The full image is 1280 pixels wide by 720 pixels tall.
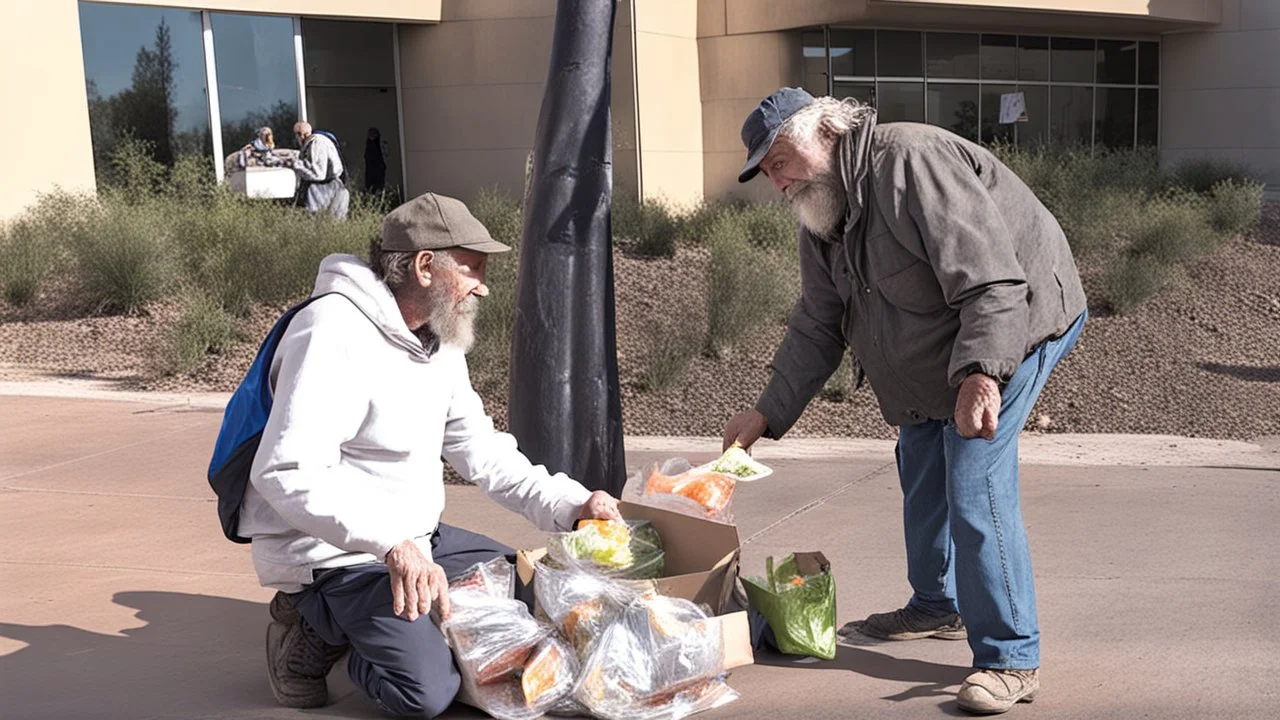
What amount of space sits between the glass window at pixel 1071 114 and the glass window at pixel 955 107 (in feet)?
6.45

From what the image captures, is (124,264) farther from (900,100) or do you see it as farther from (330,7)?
(900,100)

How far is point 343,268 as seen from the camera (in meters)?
3.93

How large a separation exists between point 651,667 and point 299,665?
100 cm

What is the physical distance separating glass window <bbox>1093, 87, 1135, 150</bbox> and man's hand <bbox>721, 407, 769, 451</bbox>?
25.0 m

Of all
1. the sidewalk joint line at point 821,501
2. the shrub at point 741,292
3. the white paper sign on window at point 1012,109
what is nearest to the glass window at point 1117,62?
the white paper sign on window at point 1012,109

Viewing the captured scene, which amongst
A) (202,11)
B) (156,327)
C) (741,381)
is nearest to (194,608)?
(741,381)

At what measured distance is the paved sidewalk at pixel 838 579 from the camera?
4.05 metres

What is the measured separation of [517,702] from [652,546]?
638 millimetres

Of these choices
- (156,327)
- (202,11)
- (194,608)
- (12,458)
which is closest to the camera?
(194,608)

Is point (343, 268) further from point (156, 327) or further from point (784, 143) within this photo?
point (156, 327)

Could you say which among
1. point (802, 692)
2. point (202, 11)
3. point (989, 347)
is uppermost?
point (202, 11)

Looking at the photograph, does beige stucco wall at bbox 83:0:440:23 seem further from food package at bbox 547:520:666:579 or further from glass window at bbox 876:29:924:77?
food package at bbox 547:520:666:579

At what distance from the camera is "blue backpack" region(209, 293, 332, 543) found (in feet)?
12.6

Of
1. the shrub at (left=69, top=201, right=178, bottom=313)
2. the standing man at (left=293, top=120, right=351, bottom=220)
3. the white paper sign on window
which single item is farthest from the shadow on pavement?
the white paper sign on window
